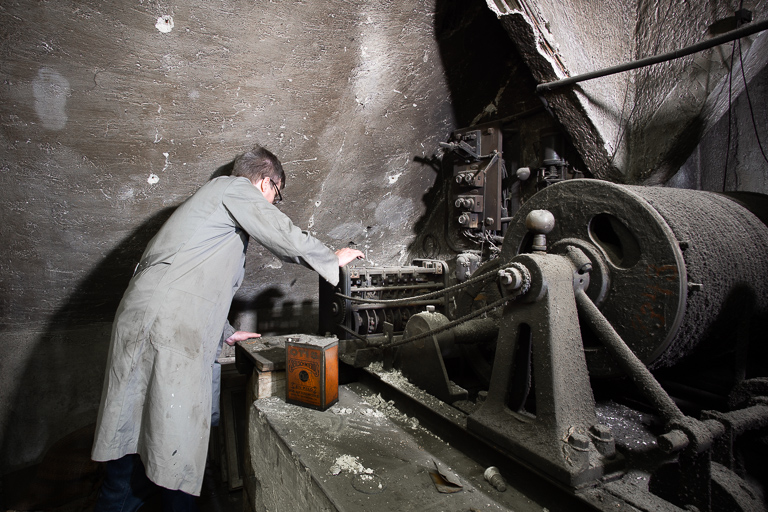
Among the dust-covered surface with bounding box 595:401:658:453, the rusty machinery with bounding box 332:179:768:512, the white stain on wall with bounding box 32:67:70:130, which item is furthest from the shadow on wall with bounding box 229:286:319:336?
the dust-covered surface with bounding box 595:401:658:453

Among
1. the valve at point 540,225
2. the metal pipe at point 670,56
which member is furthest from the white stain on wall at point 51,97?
the metal pipe at point 670,56

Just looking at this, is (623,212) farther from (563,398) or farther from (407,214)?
(407,214)

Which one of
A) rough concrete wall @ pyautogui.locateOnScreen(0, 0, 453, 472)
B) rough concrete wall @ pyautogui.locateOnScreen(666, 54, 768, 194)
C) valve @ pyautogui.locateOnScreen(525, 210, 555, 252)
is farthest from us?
rough concrete wall @ pyautogui.locateOnScreen(666, 54, 768, 194)

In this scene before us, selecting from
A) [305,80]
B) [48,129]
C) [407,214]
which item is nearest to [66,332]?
[48,129]

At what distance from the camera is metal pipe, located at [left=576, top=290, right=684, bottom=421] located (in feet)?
4.57

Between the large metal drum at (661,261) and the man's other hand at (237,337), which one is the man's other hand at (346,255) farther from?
the man's other hand at (237,337)

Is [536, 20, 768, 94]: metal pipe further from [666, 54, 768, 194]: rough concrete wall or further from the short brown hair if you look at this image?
the short brown hair

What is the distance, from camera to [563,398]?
144 centimetres

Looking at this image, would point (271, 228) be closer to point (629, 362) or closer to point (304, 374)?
point (304, 374)

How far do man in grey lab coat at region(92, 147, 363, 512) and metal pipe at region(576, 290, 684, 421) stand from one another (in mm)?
1325

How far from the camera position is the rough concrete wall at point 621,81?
294 centimetres

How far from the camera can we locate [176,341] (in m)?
2.05

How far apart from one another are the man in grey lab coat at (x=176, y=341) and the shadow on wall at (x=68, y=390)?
1237mm

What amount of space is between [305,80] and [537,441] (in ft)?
9.28
